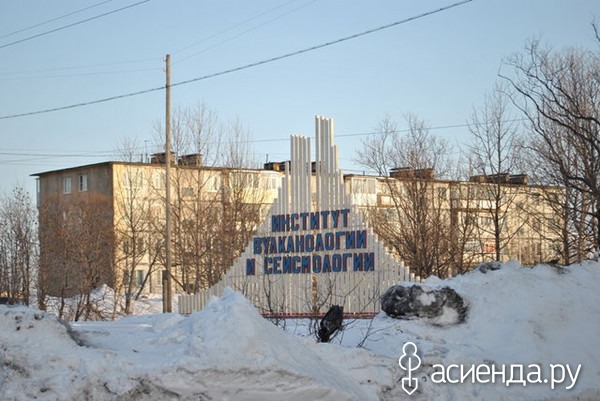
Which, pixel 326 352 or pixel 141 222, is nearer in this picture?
pixel 326 352

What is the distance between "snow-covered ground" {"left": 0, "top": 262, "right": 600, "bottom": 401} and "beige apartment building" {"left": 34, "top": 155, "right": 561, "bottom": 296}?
1767 cm

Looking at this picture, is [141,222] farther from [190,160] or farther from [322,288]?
[322,288]

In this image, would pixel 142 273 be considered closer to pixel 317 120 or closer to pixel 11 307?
pixel 317 120

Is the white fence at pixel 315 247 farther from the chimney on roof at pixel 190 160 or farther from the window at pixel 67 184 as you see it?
the window at pixel 67 184

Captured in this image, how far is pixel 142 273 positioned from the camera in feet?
216

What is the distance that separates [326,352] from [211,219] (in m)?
39.1

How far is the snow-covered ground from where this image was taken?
9.27 metres

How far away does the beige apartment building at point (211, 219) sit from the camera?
39.1m

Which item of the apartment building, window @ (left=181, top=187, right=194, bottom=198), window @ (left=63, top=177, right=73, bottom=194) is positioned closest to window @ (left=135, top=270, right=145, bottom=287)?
the apartment building

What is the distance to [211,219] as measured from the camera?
165 ft

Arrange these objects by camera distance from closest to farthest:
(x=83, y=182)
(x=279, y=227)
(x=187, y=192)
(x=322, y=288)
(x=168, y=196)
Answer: (x=322, y=288), (x=279, y=227), (x=168, y=196), (x=187, y=192), (x=83, y=182)

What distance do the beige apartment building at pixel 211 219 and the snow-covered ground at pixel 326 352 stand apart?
1767cm

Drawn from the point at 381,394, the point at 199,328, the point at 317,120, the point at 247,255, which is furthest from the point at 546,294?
the point at 247,255

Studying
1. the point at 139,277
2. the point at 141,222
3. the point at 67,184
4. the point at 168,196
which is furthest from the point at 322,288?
the point at 67,184
